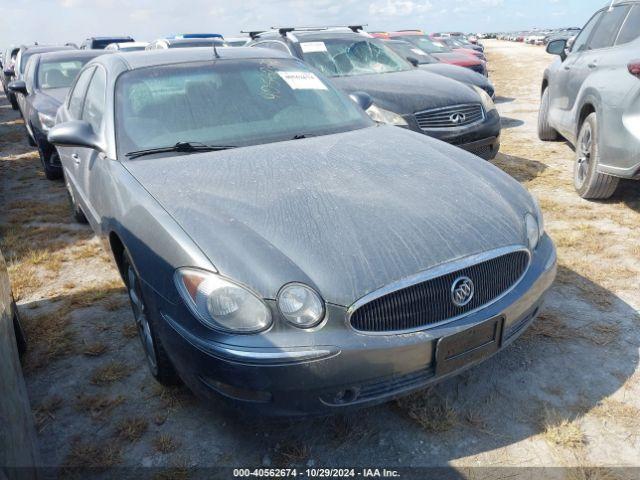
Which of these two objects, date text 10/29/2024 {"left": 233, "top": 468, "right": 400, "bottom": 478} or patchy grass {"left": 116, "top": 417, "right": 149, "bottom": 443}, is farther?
patchy grass {"left": 116, "top": 417, "right": 149, "bottom": 443}

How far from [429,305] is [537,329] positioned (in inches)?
50.8

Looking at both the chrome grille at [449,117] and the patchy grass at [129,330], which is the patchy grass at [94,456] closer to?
the patchy grass at [129,330]

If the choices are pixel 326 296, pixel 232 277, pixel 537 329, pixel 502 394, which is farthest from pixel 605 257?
pixel 232 277

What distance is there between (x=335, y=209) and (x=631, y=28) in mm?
4081

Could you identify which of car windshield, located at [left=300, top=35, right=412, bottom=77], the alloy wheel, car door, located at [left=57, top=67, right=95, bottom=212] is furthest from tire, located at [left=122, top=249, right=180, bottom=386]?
car windshield, located at [left=300, top=35, right=412, bottom=77]

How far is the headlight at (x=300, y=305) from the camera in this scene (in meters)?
1.86

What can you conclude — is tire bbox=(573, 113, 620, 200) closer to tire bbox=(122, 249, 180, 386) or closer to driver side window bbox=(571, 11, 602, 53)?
driver side window bbox=(571, 11, 602, 53)

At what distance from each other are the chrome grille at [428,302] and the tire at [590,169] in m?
2.96

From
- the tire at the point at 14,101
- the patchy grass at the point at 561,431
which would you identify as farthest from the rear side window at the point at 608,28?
the tire at the point at 14,101

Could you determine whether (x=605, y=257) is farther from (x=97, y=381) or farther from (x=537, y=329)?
(x=97, y=381)

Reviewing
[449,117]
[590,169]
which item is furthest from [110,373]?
[590,169]

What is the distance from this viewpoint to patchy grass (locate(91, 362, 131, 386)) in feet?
9.00

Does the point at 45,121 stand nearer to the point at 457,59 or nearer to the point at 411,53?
the point at 411,53

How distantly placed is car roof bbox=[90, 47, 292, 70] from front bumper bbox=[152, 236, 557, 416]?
74.8 inches
